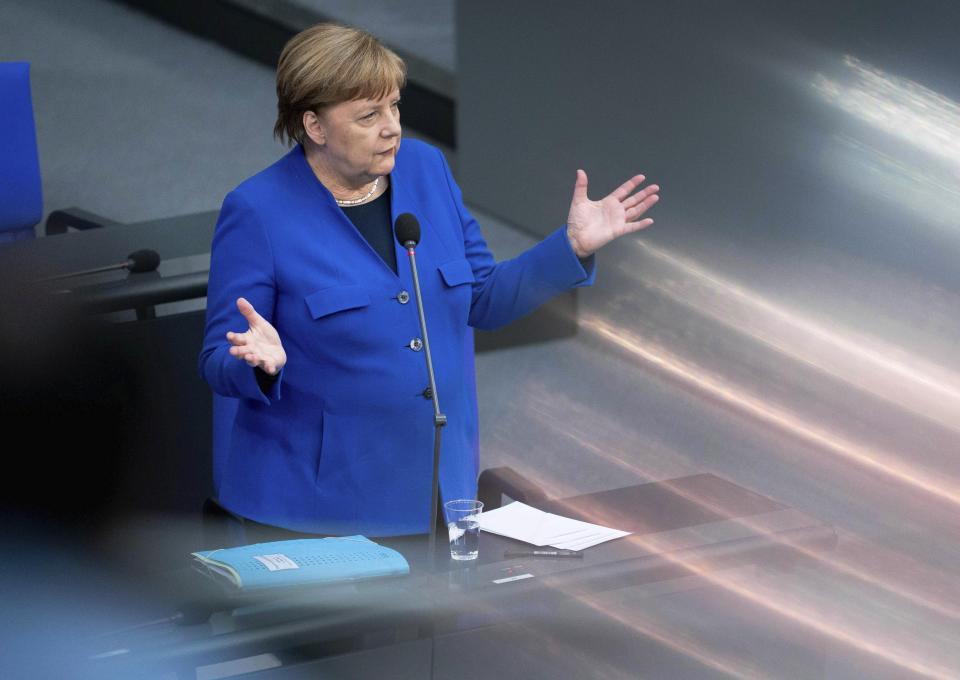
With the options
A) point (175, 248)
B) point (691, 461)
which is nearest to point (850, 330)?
point (691, 461)

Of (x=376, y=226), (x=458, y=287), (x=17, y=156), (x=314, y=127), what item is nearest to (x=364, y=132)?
(x=314, y=127)

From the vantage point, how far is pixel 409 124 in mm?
5680

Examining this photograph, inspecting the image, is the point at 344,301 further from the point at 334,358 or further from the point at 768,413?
the point at 768,413

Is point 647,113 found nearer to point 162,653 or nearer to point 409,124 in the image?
point 409,124

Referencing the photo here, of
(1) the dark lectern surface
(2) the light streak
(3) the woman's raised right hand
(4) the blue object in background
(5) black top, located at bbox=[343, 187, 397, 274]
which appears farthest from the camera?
(4) the blue object in background

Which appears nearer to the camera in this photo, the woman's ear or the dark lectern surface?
the woman's ear

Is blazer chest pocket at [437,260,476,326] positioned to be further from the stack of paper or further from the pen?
the pen

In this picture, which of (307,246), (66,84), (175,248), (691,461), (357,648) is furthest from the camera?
(66,84)

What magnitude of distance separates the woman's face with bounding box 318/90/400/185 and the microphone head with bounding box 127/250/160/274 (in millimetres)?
971

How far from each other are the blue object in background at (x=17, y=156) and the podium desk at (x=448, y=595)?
2.28 m

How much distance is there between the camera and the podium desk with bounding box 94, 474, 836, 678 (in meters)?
1.82

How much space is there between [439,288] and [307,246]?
0.75 feet

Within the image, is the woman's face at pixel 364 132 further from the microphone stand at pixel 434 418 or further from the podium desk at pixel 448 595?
the podium desk at pixel 448 595

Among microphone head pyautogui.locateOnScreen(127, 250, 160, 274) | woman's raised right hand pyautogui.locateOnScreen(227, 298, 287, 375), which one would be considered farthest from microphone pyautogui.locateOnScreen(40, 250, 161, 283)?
woman's raised right hand pyautogui.locateOnScreen(227, 298, 287, 375)
